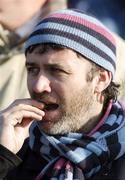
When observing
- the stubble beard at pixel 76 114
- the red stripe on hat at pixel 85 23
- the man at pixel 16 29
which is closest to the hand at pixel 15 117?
the stubble beard at pixel 76 114

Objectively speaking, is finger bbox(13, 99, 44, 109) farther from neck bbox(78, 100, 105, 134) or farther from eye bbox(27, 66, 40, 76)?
neck bbox(78, 100, 105, 134)

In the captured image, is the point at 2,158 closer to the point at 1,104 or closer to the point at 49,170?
the point at 49,170

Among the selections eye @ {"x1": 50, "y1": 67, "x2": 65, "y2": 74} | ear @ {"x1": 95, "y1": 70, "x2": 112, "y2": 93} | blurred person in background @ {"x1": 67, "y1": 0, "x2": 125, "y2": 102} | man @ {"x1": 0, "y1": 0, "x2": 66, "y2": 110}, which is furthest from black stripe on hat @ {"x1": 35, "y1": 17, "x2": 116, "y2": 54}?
blurred person in background @ {"x1": 67, "y1": 0, "x2": 125, "y2": 102}

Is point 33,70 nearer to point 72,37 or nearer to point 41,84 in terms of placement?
point 41,84

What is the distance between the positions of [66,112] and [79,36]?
41 cm

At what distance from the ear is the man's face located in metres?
0.12

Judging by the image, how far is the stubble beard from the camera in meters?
4.44

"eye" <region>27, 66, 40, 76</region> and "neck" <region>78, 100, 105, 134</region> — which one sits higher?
"eye" <region>27, 66, 40, 76</region>

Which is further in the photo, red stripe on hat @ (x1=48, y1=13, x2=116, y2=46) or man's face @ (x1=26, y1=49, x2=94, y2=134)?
red stripe on hat @ (x1=48, y1=13, x2=116, y2=46)

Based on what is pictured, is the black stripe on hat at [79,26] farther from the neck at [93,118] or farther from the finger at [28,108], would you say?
the finger at [28,108]

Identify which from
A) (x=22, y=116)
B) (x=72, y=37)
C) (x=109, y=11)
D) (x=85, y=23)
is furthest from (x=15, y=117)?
(x=109, y=11)

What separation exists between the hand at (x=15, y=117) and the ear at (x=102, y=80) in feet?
1.20

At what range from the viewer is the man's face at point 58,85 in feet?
14.4

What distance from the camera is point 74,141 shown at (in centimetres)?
442
